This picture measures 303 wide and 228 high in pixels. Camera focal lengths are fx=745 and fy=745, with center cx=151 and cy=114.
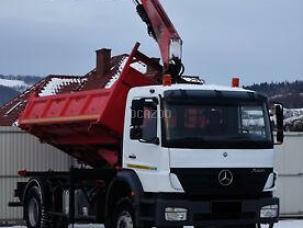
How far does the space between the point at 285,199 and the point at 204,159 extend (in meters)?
8.61

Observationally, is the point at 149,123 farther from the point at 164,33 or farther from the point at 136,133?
the point at 164,33

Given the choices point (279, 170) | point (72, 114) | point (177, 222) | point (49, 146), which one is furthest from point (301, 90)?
point (177, 222)

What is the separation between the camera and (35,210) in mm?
16859

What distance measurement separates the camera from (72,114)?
14.7m

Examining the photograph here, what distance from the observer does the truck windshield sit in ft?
39.3

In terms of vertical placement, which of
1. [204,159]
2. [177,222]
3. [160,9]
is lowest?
[177,222]

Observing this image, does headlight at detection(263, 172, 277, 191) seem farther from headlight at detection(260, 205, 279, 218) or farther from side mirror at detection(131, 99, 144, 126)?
side mirror at detection(131, 99, 144, 126)

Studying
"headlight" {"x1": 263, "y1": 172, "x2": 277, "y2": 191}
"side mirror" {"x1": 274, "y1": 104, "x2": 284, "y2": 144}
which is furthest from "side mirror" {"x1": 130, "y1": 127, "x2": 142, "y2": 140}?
"side mirror" {"x1": 274, "y1": 104, "x2": 284, "y2": 144}

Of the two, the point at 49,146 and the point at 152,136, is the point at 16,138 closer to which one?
the point at 49,146

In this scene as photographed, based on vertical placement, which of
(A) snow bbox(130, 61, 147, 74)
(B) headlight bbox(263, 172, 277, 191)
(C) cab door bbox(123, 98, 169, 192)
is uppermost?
(A) snow bbox(130, 61, 147, 74)

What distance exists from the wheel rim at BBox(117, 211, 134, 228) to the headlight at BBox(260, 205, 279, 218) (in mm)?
2228

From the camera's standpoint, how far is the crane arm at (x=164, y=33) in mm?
14344

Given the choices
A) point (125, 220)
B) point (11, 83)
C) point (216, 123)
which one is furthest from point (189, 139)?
point (11, 83)

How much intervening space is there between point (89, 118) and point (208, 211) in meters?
3.07
